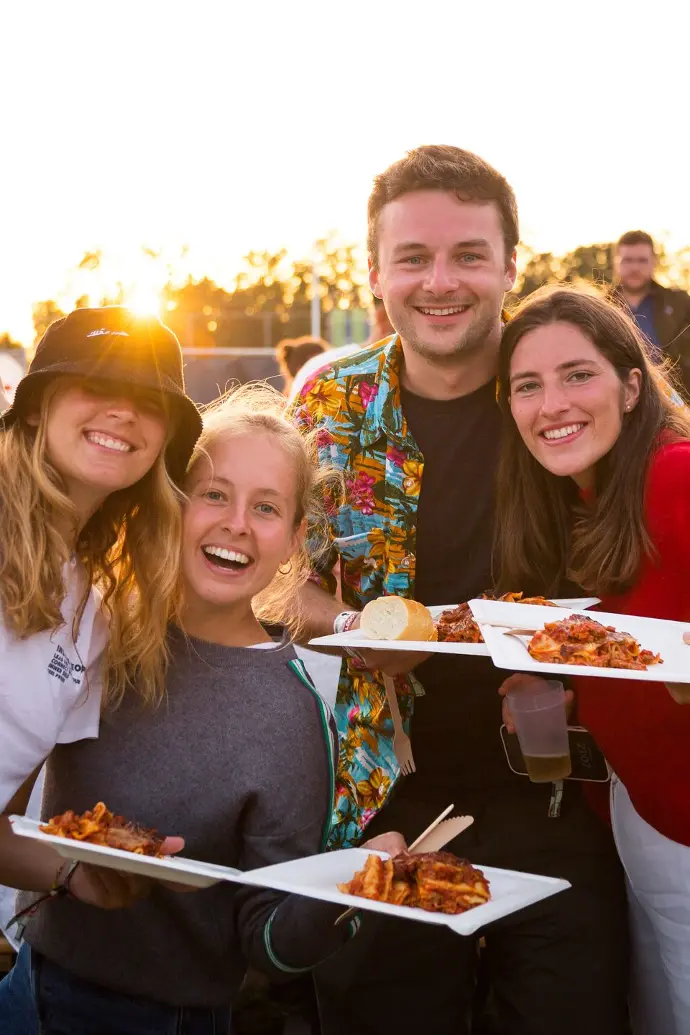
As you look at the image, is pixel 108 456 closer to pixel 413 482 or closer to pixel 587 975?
pixel 413 482

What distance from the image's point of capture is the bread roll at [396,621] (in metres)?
2.71

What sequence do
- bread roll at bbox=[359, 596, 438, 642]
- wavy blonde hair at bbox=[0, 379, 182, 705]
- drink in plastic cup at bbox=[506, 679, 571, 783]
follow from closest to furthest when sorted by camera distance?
wavy blonde hair at bbox=[0, 379, 182, 705]
bread roll at bbox=[359, 596, 438, 642]
drink in plastic cup at bbox=[506, 679, 571, 783]

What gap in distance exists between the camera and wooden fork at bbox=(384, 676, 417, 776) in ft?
9.99

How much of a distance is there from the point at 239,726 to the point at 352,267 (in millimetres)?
57700

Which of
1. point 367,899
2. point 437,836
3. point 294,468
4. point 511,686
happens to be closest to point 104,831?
point 367,899

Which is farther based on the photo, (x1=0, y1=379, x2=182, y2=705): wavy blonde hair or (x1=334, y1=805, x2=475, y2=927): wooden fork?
(x1=0, y1=379, x2=182, y2=705): wavy blonde hair

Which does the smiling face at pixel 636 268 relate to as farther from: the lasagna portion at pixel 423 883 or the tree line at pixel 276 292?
the tree line at pixel 276 292

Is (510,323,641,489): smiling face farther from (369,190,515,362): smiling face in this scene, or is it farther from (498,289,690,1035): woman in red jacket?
(369,190,515,362): smiling face

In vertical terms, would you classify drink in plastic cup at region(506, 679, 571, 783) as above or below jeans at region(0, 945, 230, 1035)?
above

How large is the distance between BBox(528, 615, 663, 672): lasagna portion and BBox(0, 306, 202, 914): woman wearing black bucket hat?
3.06 ft

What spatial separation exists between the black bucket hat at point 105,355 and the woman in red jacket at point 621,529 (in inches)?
41.2

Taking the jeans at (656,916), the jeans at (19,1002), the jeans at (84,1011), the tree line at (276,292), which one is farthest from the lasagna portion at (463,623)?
the tree line at (276,292)

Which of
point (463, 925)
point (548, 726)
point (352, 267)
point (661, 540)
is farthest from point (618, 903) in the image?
point (352, 267)

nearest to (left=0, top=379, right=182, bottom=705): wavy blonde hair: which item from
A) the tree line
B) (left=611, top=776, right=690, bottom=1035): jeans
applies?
(left=611, top=776, right=690, bottom=1035): jeans
